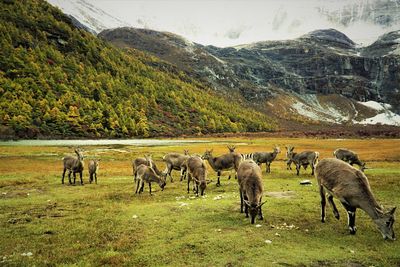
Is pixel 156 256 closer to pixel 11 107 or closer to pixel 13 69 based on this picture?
A: pixel 11 107

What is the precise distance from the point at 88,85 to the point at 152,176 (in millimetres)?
166654

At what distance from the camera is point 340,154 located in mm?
38656

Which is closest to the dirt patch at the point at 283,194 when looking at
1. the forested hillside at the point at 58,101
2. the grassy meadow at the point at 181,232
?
the grassy meadow at the point at 181,232

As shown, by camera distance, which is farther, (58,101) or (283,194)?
(58,101)

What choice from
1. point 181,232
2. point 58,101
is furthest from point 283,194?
point 58,101

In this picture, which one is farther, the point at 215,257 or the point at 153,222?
the point at 153,222

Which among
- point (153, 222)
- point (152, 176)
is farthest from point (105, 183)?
point (153, 222)

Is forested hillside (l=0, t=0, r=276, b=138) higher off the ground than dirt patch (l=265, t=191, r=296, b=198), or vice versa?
forested hillside (l=0, t=0, r=276, b=138)

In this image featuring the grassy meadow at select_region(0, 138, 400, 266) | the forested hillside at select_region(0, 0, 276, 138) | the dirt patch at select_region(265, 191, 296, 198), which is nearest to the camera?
the grassy meadow at select_region(0, 138, 400, 266)

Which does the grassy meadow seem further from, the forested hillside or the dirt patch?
the forested hillside

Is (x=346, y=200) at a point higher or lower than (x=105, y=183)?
higher

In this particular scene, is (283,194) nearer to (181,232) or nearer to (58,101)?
(181,232)

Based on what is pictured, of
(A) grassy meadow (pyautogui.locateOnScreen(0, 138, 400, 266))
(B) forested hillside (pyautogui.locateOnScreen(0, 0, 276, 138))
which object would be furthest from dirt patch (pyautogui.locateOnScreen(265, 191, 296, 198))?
(B) forested hillside (pyautogui.locateOnScreen(0, 0, 276, 138))

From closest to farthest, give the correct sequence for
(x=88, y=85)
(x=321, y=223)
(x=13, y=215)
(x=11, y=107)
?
(x=321, y=223) < (x=13, y=215) < (x=11, y=107) < (x=88, y=85)
